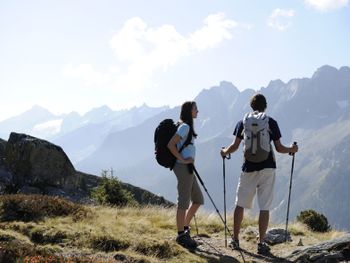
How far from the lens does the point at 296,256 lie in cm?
930

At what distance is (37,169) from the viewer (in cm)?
2112

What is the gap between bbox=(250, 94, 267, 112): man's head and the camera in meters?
9.87

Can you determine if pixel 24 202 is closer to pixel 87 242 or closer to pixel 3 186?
pixel 87 242

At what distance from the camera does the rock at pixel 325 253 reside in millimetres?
8828

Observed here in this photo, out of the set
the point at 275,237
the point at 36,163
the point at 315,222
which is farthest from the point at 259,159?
the point at 36,163

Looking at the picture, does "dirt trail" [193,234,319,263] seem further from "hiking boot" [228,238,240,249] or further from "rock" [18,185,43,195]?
"rock" [18,185,43,195]

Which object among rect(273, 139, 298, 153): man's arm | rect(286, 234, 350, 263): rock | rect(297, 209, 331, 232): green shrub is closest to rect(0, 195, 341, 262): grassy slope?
rect(286, 234, 350, 263): rock

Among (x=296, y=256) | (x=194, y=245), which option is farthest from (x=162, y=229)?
(x=296, y=256)

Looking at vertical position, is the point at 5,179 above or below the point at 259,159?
below

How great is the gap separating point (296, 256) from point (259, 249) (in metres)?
0.89

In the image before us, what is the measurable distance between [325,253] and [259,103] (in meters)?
3.31

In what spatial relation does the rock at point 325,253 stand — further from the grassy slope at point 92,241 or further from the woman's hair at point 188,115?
the woman's hair at point 188,115

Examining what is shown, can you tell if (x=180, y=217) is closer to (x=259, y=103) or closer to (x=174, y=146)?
(x=174, y=146)

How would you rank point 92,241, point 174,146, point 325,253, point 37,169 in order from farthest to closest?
1. point 37,169
2. point 174,146
3. point 92,241
4. point 325,253
